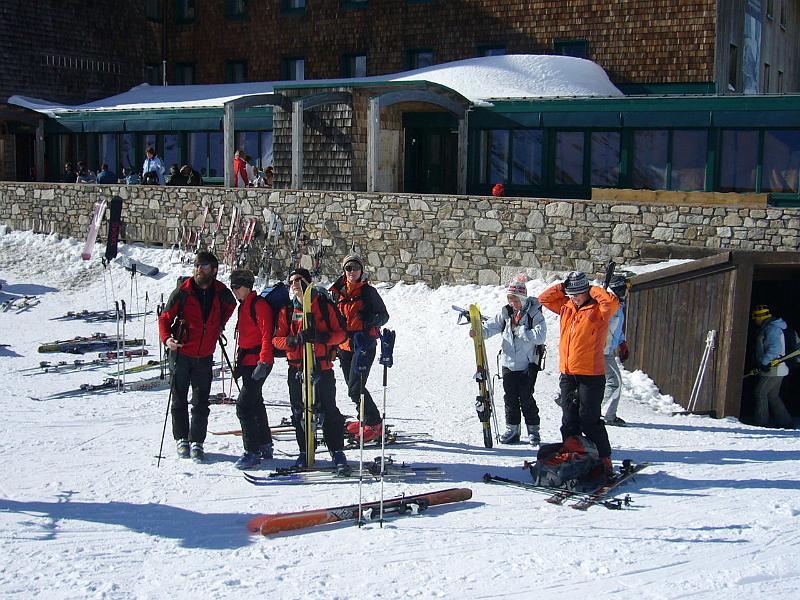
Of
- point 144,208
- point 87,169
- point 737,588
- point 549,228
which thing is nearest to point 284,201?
point 144,208

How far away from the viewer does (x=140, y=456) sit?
24.9 feet

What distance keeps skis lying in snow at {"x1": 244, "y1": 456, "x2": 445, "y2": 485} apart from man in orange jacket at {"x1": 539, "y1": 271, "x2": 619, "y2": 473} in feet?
3.67

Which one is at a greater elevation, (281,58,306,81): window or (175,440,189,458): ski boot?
(281,58,306,81): window

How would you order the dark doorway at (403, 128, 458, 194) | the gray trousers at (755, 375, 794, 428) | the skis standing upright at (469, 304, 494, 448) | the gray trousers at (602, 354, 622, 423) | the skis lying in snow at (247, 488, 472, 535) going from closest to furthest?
the skis lying in snow at (247, 488, 472, 535), the skis standing upright at (469, 304, 494, 448), the gray trousers at (602, 354, 622, 423), the gray trousers at (755, 375, 794, 428), the dark doorway at (403, 128, 458, 194)

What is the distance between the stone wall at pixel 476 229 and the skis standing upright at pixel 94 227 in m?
1.09

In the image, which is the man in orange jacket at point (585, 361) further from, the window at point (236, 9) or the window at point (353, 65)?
the window at point (236, 9)

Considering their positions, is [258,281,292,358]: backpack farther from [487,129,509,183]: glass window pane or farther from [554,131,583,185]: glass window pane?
[487,129,509,183]: glass window pane

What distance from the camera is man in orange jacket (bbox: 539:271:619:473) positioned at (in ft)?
23.0

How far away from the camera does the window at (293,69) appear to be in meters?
29.5

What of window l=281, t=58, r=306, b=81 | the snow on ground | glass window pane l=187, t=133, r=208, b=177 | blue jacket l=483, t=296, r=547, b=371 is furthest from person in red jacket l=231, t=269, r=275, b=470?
window l=281, t=58, r=306, b=81

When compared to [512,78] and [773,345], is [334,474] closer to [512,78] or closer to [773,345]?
[773,345]

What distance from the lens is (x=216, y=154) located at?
25.0 meters

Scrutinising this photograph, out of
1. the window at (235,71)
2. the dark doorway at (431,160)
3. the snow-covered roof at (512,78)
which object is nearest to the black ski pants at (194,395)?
the snow-covered roof at (512,78)

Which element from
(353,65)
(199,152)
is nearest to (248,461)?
(199,152)
